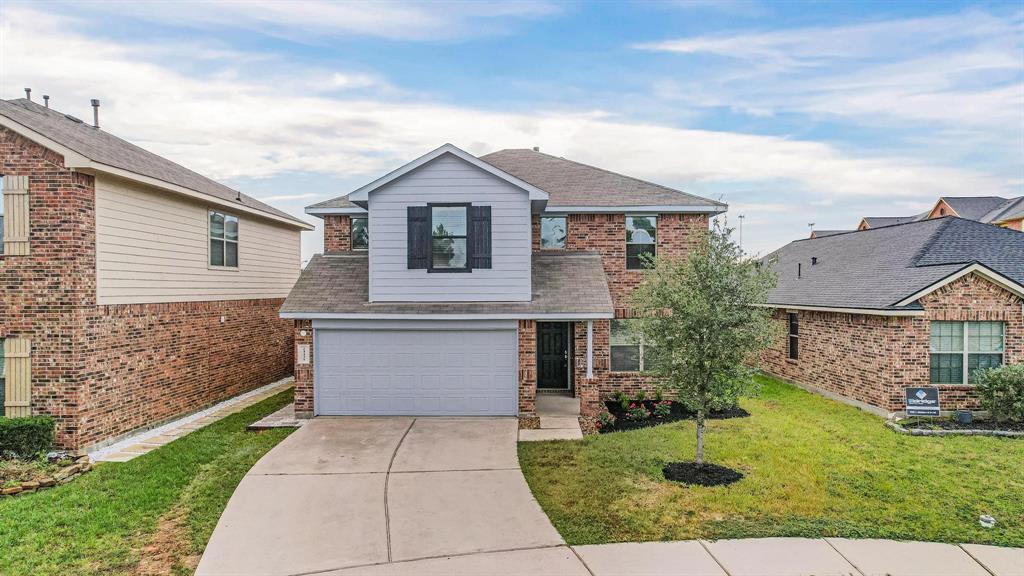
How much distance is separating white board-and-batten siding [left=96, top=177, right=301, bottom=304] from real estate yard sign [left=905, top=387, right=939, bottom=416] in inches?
637

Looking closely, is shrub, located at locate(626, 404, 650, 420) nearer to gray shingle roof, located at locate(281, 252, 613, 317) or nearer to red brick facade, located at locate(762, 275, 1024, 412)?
gray shingle roof, located at locate(281, 252, 613, 317)

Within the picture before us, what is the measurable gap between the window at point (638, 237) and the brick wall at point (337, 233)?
750 cm

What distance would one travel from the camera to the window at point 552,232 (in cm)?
1321

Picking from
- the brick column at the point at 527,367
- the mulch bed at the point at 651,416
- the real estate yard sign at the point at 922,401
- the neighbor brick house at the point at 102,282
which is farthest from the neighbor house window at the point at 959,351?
the neighbor brick house at the point at 102,282

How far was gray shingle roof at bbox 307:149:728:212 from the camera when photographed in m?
12.8

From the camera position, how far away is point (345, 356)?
10906 mm

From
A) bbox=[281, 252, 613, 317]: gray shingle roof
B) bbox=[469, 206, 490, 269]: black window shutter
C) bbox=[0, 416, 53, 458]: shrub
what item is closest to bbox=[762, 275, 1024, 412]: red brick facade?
bbox=[281, 252, 613, 317]: gray shingle roof

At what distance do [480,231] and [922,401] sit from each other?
10.1m

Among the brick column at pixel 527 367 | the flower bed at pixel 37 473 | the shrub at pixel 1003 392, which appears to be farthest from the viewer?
the brick column at pixel 527 367

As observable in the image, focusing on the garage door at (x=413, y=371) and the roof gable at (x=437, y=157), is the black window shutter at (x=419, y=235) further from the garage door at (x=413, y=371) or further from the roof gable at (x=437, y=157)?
the garage door at (x=413, y=371)

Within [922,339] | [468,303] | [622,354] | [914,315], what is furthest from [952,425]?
[468,303]

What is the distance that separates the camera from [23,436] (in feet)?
27.3

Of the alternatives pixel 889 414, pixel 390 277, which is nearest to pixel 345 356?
pixel 390 277

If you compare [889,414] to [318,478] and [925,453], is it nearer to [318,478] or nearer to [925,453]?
[925,453]
